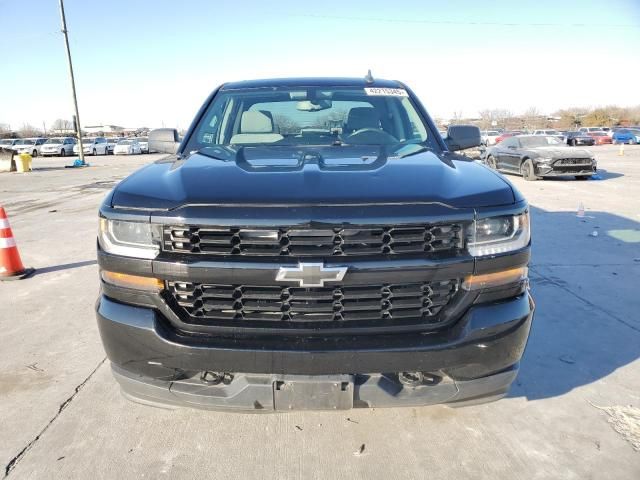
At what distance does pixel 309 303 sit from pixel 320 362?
0.25 meters

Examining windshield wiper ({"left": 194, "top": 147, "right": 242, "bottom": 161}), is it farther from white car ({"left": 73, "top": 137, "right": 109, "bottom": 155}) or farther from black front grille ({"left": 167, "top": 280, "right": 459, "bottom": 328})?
white car ({"left": 73, "top": 137, "right": 109, "bottom": 155})

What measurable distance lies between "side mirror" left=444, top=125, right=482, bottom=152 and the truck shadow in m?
1.56

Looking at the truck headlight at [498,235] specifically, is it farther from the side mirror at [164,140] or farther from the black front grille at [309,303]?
the side mirror at [164,140]

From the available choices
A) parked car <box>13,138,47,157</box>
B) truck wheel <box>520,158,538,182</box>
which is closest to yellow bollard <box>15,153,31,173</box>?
parked car <box>13,138,47,157</box>

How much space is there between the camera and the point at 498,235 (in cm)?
197

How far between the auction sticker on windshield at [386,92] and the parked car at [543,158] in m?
11.6

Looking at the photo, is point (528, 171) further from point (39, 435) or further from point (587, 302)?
point (39, 435)

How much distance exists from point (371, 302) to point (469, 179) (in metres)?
0.79

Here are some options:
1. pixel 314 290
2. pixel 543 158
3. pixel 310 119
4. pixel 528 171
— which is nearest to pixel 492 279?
pixel 314 290

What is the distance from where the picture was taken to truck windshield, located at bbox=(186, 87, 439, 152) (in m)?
3.14

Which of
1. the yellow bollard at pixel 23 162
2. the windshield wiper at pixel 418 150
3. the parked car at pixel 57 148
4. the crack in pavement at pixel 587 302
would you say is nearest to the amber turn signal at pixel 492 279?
the windshield wiper at pixel 418 150

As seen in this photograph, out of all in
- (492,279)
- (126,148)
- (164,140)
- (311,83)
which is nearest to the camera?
(492,279)

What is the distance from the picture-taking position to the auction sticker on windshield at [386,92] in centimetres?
349

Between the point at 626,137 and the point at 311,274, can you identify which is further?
the point at 626,137
